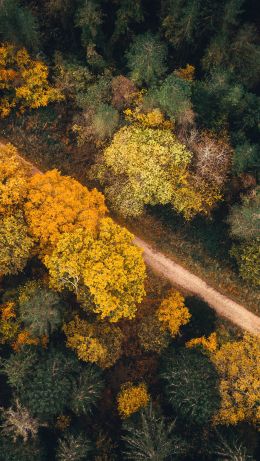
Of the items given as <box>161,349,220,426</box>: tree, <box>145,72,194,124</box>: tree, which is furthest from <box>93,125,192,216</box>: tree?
<box>161,349,220,426</box>: tree

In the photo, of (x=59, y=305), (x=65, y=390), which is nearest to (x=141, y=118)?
(x=59, y=305)

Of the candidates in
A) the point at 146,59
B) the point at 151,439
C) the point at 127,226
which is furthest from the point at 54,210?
the point at 151,439

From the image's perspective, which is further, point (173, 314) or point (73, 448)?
point (173, 314)

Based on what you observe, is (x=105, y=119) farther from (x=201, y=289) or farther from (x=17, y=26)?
(x=201, y=289)

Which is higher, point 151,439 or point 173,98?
point 173,98

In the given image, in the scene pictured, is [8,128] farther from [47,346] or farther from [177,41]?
[47,346]

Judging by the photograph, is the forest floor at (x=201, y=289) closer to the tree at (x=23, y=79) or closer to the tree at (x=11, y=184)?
the tree at (x=11, y=184)
